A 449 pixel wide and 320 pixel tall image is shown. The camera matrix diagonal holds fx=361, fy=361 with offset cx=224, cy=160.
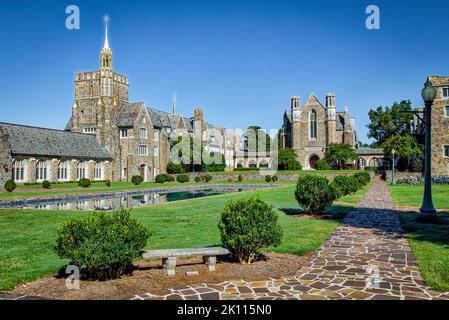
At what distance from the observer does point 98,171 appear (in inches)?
1925

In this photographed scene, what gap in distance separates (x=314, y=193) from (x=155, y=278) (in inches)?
368

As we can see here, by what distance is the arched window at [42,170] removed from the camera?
39219 millimetres

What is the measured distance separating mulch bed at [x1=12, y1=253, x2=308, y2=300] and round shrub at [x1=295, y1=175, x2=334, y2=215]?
666 centimetres

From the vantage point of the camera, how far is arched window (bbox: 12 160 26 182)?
118 feet

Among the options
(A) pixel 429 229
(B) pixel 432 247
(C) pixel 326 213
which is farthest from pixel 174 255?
(C) pixel 326 213

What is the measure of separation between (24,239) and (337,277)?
9.09 metres

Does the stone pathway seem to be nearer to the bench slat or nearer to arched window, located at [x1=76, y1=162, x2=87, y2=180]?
the bench slat

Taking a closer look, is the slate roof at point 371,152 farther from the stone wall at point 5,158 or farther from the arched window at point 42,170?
the stone wall at point 5,158

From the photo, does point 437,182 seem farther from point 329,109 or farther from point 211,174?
point 211,174

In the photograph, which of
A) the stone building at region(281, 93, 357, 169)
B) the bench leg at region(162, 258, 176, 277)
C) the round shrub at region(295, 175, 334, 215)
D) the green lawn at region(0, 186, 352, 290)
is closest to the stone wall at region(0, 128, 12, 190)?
the green lawn at region(0, 186, 352, 290)

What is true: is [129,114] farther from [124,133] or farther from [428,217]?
[428,217]

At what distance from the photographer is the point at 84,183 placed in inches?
1430

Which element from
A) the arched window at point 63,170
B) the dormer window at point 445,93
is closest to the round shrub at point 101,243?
the arched window at point 63,170

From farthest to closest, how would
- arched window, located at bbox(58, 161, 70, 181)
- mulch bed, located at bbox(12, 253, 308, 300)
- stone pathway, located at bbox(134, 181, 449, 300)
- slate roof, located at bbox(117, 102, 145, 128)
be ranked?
slate roof, located at bbox(117, 102, 145, 128)
arched window, located at bbox(58, 161, 70, 181)
mulch bed, located at bbox(12, 253, 308, 300)
stone pathway, located at bbox(134, 181, 449, 300)
